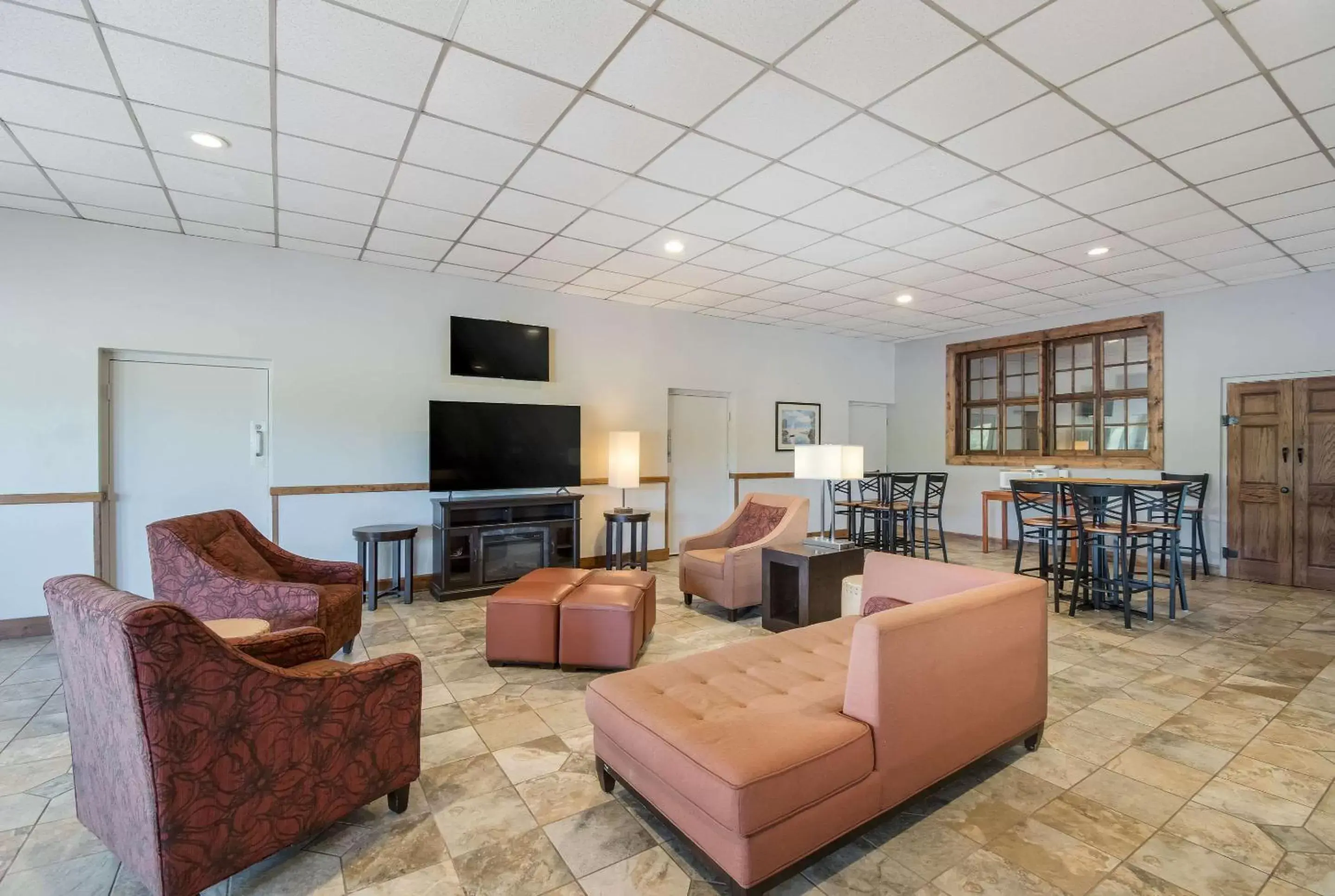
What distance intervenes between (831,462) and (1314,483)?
4780 mm

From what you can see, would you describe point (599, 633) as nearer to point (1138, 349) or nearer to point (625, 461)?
point (625, 461)

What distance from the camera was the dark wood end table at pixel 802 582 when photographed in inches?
158

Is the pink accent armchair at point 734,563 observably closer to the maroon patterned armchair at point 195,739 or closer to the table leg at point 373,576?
the table leg at point 373,576

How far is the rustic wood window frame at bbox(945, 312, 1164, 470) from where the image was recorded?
21.0ft

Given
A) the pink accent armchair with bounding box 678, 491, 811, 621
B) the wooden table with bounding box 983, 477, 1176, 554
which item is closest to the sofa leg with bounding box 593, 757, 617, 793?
the pink accent armchair with bounding box 678, 491, 811, 621

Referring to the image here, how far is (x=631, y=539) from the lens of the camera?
247 inches

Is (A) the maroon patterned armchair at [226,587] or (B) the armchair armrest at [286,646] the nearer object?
(B) the armchair armrest at [286,646]

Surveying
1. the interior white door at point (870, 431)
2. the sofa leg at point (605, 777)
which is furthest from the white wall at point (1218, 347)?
the sofa leg at point (605, 777)

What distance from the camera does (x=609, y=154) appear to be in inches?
125

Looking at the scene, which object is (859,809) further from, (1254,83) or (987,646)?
(1254,83)

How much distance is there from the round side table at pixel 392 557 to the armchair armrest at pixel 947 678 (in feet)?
12.8

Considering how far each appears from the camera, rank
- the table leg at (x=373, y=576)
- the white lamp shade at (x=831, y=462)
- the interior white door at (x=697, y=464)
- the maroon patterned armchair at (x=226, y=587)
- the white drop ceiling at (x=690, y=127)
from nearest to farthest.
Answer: the white drop ceiling at (x=690, y=127) → the maroon patterned armchair at (x=226, y=587) → the white lamp shade at (x=831, y=462) → the table leg at (x=373, y=576) → the interior white door at (x=697, y=464)

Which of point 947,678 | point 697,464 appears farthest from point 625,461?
point 947,678

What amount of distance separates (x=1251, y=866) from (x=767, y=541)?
9.39 ft
